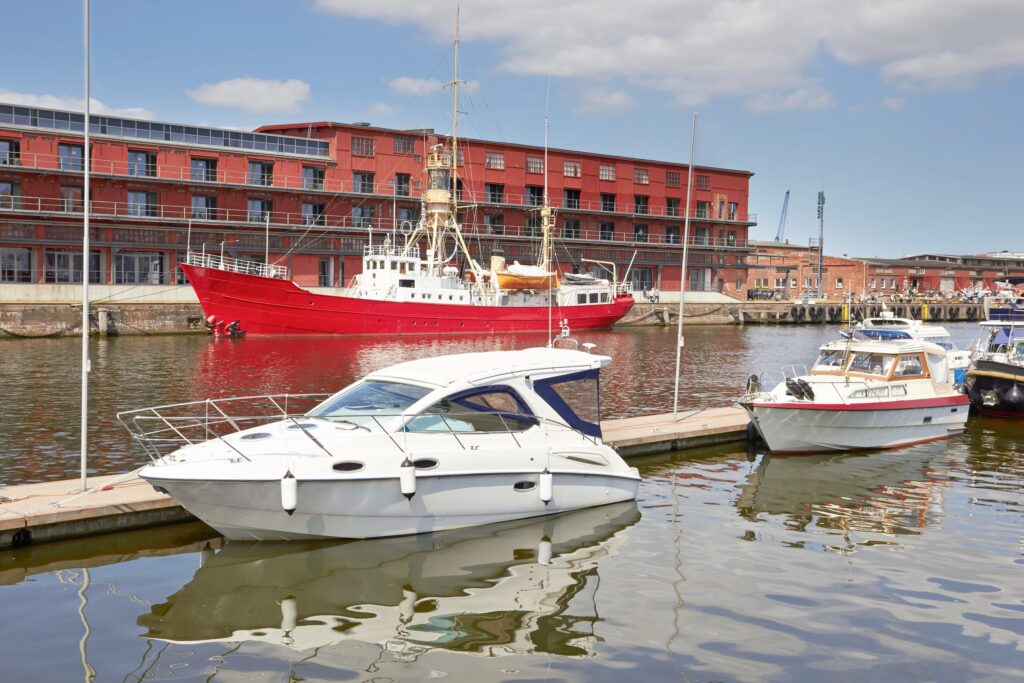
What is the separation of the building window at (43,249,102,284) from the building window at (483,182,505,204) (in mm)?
26189

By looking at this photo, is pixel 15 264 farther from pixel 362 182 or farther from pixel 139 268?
pixel 362 182

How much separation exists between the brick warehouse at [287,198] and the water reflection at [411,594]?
129 ft

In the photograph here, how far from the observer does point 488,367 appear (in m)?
12.5

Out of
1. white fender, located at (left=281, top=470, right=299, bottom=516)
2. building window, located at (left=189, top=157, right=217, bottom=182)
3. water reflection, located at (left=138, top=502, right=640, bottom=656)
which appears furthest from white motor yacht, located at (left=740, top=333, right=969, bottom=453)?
building window, located at (left=189, top=157, right=217, bottom=182)

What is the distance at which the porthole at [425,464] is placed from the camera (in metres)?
11.1

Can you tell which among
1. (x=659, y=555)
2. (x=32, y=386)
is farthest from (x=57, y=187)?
(x=659, y=555)

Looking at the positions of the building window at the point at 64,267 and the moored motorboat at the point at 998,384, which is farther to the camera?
the building window at the point at 64,267

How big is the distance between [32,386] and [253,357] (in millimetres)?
10282

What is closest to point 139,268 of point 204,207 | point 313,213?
point 204,207

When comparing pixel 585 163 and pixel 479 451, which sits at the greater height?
pixel 585 163

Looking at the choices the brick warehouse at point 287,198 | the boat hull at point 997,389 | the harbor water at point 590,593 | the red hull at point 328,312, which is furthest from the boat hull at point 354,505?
the brick warehouse at point 287,198

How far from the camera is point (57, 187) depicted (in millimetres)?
49438

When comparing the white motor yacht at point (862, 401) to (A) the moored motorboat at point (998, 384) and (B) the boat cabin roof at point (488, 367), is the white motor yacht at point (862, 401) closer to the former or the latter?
(A) the moored motorboat at point (998, 384)

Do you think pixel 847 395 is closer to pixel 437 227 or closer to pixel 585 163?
pixel 437 227
